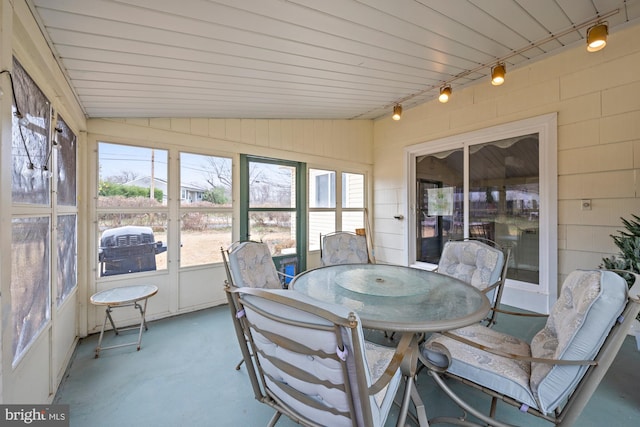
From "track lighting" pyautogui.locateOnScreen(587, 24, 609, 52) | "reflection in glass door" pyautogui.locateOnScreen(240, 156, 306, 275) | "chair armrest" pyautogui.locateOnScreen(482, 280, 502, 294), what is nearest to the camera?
"track lighting" pyautogui.locateOnScreen(587, 24, 609, 52)

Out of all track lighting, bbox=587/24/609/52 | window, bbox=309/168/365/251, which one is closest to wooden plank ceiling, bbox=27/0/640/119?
track lighting, bbox=587/24/609/52

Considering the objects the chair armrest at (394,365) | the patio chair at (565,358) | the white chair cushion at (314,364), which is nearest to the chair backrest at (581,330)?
the patio chair at (565,358)

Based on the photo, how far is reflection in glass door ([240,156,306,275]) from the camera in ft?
12.4

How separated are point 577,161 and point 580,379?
2.74 m

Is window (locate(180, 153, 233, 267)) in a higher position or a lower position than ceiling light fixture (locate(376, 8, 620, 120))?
lower

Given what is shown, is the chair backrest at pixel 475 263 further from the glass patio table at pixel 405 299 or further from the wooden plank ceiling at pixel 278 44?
the wooden plank ceiling at pixel 278 44

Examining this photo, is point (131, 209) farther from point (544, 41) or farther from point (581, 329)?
point (544, 41)

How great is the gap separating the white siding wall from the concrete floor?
3.66ft

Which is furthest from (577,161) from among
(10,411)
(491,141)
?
(10,411)

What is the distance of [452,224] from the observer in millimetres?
4039

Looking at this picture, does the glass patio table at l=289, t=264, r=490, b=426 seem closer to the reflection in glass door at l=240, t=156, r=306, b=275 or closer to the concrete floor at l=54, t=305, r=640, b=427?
the concrete floor at l=54, t=305, r=640, b=427

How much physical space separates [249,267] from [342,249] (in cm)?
142

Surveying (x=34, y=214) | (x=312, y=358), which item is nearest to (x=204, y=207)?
(x=34, y=214)

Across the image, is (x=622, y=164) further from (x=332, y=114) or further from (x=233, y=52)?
(x=233, y=52)
